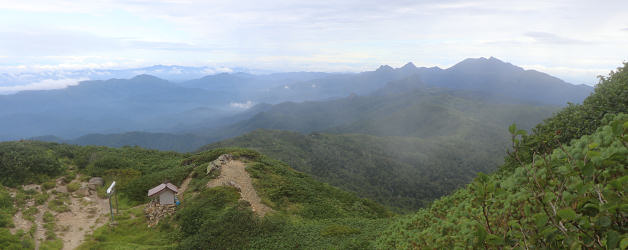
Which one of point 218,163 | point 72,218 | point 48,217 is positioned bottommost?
point 72,218

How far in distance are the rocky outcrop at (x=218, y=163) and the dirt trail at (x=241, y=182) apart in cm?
42

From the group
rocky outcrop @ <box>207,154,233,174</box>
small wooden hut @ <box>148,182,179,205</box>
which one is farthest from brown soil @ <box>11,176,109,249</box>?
rocky outcrop @ <box>207,154,233,174</box>

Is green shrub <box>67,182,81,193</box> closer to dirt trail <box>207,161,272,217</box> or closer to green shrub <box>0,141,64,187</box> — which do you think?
green shrub <box>0,141,64,187</box>

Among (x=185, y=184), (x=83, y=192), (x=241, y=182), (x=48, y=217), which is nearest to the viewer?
(x=48, y=217)

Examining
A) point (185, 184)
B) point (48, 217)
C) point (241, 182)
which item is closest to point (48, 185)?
point (48, 217)

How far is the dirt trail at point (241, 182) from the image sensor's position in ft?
76.8

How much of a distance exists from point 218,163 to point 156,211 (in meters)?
8.77

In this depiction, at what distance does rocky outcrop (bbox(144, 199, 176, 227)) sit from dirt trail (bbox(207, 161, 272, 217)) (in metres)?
4.01

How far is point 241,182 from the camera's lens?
27781 mm

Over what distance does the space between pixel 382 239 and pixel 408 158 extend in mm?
146423

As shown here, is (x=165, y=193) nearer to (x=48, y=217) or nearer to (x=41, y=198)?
(x=48, y=217)

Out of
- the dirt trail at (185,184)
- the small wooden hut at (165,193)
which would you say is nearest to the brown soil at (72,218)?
the small wooden hut at (165,193)

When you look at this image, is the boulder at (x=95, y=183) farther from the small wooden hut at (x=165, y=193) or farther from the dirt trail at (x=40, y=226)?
the small wooden hut at (x=165, y=193)

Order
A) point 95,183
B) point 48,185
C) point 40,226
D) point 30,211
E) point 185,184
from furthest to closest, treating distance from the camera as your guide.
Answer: point 185,184, point 95,183, point 48,185, point 30,211, point 40,226
